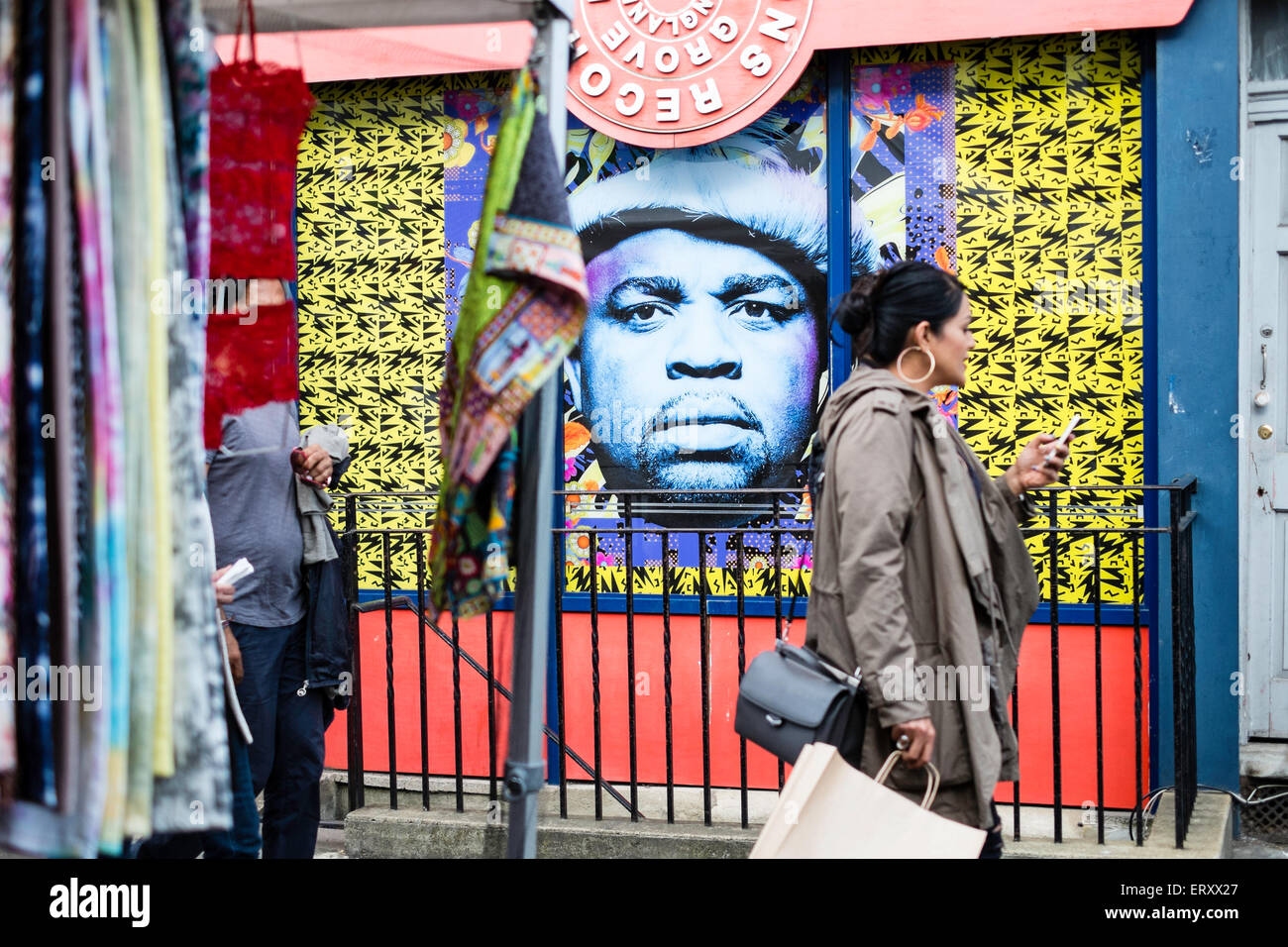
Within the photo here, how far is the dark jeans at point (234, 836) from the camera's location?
124 inches

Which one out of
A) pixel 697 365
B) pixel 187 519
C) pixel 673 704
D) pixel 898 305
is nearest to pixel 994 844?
pixel 898 305

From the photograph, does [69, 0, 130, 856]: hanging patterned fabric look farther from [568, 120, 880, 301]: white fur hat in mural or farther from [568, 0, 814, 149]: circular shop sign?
[568, 120, 880, 301]: white fur hat in mural

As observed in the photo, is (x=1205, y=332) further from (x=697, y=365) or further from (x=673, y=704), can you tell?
(x=673, y=704)

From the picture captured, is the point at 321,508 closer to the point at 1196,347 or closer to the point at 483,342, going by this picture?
the point at 483,342

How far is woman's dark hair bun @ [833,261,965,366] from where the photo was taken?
10.4 feet

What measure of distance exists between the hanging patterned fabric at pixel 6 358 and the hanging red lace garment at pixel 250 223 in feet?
2.00

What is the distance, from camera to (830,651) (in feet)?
9.82

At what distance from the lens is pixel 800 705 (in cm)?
289

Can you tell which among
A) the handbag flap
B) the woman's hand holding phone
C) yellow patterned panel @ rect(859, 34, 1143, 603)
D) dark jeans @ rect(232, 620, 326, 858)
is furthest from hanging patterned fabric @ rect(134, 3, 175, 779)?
yellow patterned panel @ rect(859, 34, 1143, 603)

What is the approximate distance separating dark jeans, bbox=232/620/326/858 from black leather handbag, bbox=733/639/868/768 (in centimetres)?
158
